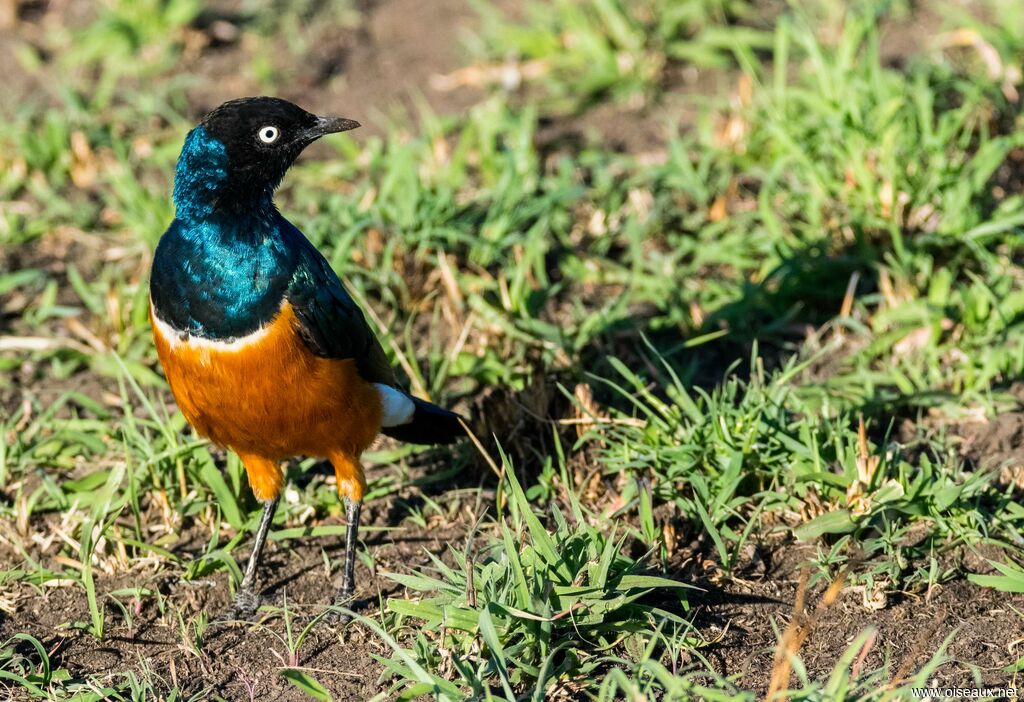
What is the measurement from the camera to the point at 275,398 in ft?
14.2

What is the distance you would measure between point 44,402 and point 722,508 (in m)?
2.89

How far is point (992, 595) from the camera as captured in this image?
4348mm

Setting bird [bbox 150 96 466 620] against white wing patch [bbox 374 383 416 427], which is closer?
bird [bbox 150 96 466 620]

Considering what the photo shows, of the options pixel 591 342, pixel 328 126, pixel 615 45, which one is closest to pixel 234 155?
pixel 328 126

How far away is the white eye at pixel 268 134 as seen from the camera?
4332mm

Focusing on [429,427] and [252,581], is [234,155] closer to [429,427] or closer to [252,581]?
[429,427]

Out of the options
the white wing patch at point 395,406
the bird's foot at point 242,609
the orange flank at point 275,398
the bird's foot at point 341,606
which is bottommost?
the bird's foot at point 341,606

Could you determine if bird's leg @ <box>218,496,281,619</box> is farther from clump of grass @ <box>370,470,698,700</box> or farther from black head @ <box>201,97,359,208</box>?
black head @ <box>201,97,359,208</box>

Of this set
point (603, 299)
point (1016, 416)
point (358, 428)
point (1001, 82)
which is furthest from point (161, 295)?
point (1001, 82)

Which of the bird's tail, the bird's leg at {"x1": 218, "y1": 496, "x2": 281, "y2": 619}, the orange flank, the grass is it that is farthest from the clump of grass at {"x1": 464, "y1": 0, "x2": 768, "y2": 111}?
the bird's leg at {"x1": 218, "y1": 496, "x2": 281, "y2": 619}

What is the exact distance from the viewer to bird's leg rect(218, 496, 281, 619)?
14.7ft

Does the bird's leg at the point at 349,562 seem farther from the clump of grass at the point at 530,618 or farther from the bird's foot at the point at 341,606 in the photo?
the clump of grass at the point at 530,618

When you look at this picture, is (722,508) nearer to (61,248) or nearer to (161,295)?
(161,295)

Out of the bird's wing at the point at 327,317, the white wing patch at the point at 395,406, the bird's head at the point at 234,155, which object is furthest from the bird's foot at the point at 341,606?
the bird's head at the point at 234,155
